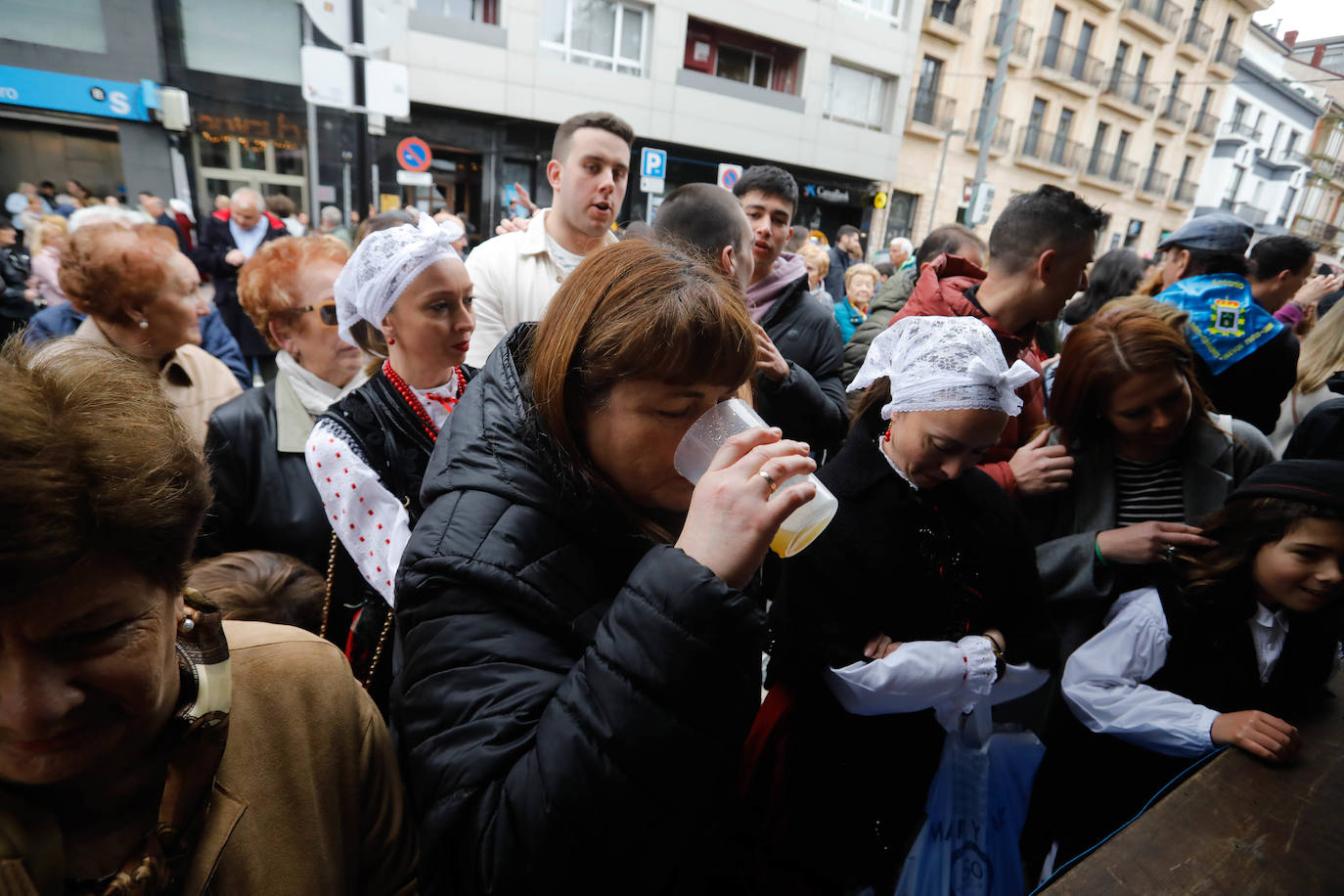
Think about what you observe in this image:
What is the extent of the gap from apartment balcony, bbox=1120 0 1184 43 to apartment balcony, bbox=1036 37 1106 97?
198 centimetres

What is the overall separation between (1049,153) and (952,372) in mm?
27038

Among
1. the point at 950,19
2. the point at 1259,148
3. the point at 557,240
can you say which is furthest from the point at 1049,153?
the point at 557,240

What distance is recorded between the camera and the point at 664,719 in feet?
2.61

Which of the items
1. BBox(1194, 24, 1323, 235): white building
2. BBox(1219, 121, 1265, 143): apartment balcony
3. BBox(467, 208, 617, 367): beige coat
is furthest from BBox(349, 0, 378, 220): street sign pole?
BBox(1219, 121, 1265, 143): apartment balcony

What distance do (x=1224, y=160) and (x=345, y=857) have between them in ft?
126

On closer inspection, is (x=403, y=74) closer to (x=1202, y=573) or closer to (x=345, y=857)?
(x=345, y=857)

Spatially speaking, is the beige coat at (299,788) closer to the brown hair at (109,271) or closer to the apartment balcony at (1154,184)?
the brown hair at (109,271)

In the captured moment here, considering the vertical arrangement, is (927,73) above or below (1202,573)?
above

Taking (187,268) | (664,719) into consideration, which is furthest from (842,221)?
(664,719)

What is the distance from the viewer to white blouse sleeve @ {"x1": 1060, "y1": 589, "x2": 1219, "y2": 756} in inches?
67.7

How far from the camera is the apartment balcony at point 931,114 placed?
790 inches

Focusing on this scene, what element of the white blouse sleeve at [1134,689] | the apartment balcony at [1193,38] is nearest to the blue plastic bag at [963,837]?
the white blouse sleeve at [1134,689]

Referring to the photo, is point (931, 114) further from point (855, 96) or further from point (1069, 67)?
point (1069, 67)

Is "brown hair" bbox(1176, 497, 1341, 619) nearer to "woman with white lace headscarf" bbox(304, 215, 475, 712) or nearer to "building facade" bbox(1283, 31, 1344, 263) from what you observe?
"woman with white lace headscarf" bbox(304, 215, 475, 712)
